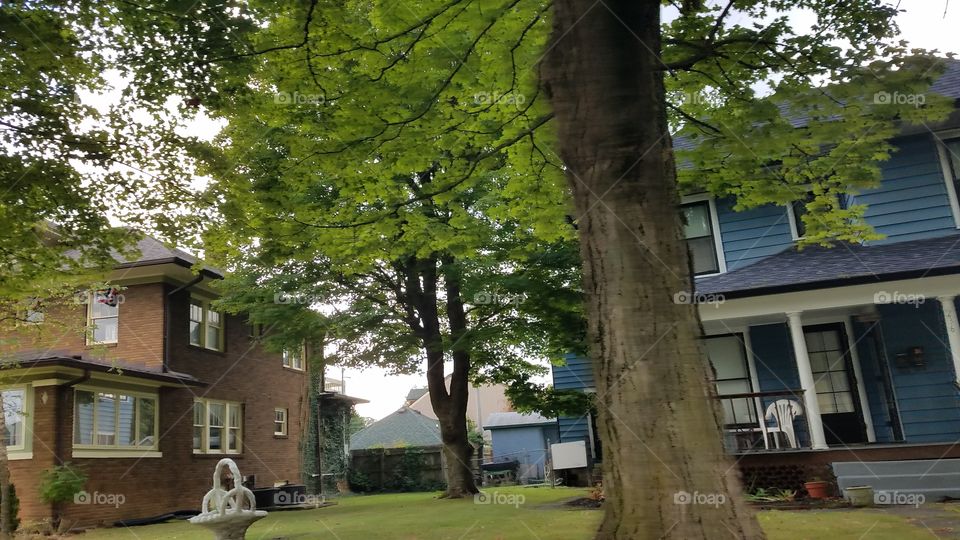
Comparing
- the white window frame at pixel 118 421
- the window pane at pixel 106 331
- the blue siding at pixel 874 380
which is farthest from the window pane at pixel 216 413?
the blue siding at pixel 874 380

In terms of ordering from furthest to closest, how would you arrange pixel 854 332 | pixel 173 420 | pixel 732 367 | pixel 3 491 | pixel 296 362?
1. pixel 296 362
2. pixel 173 420
3. pixel 732 367
4. pixel 854 332
5. pixel 3 491

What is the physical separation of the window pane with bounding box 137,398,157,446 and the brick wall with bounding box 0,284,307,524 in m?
0.25

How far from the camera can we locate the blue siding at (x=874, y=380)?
13391 mm


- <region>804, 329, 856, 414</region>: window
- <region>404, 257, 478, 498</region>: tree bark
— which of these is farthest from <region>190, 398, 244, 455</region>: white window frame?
<region>804, 329, 856, 414</region>: window

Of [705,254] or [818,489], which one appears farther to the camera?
[705,254]

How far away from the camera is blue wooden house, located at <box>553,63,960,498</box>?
460 inches

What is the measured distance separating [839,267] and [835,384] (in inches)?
106

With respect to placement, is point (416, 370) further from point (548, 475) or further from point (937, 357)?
point (937, 357)

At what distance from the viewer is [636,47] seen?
15.8 feet

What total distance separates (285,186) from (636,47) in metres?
6.09

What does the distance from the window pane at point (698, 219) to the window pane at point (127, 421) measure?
14672 millimetres

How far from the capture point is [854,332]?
13945 mm

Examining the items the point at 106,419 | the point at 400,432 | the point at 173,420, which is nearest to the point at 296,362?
the point at 173,420

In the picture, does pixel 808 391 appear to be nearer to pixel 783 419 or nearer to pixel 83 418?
pixel 783 419
